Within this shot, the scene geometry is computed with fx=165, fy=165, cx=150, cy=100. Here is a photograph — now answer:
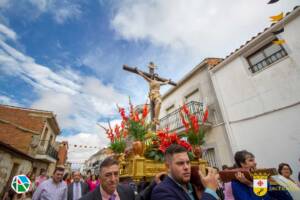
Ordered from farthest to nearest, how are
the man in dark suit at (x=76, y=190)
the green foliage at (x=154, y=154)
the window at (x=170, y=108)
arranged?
the window at (x=170, y=108) < the man in dark suit at (x=76, y=190) < the green foliage at (x=154, y=154)

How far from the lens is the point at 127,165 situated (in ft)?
9.09

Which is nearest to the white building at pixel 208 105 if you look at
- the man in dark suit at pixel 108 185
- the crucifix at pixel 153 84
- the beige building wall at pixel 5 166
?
the crucifix at pixel 153 84

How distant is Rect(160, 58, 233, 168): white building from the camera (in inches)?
284

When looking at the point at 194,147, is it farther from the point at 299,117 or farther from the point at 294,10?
the point at 294,10

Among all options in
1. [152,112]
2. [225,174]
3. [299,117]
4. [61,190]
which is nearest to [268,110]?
[299,117]

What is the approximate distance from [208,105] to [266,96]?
2.59 m

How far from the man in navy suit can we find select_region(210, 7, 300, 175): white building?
5.60 meters

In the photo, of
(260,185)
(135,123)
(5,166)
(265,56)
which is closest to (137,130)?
(135,123)

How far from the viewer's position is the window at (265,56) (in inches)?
244

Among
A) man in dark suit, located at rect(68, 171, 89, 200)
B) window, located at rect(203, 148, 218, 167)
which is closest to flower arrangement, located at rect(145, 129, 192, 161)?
man in dark suit, located at rect(68, 171, 89, 200)

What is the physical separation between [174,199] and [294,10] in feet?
24.9

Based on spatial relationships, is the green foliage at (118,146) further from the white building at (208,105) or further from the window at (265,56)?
the window at (265,56)

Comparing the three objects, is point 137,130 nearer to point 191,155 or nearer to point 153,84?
point 191,155

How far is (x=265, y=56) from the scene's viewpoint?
663 cm
